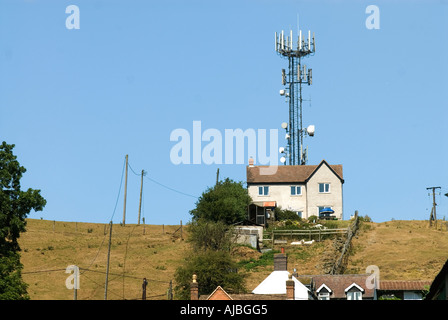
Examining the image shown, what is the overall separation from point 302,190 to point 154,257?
70.0ft

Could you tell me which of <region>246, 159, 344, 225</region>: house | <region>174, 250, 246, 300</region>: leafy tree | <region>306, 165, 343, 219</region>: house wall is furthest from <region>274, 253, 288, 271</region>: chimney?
<region>306, 165, 343, 219</region>: house wall

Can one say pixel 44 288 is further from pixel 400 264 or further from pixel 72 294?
pixel 400 264

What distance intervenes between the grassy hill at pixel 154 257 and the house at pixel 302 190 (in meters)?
5.21

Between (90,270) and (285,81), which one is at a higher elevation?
(285,81)

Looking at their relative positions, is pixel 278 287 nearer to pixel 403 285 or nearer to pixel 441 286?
pixel 403 285

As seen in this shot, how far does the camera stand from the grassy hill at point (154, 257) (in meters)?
67.1

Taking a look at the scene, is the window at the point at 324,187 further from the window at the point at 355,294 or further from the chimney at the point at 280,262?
the chimney at the point at 280,262

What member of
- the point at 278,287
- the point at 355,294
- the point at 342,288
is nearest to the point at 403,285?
the point at 355,294
